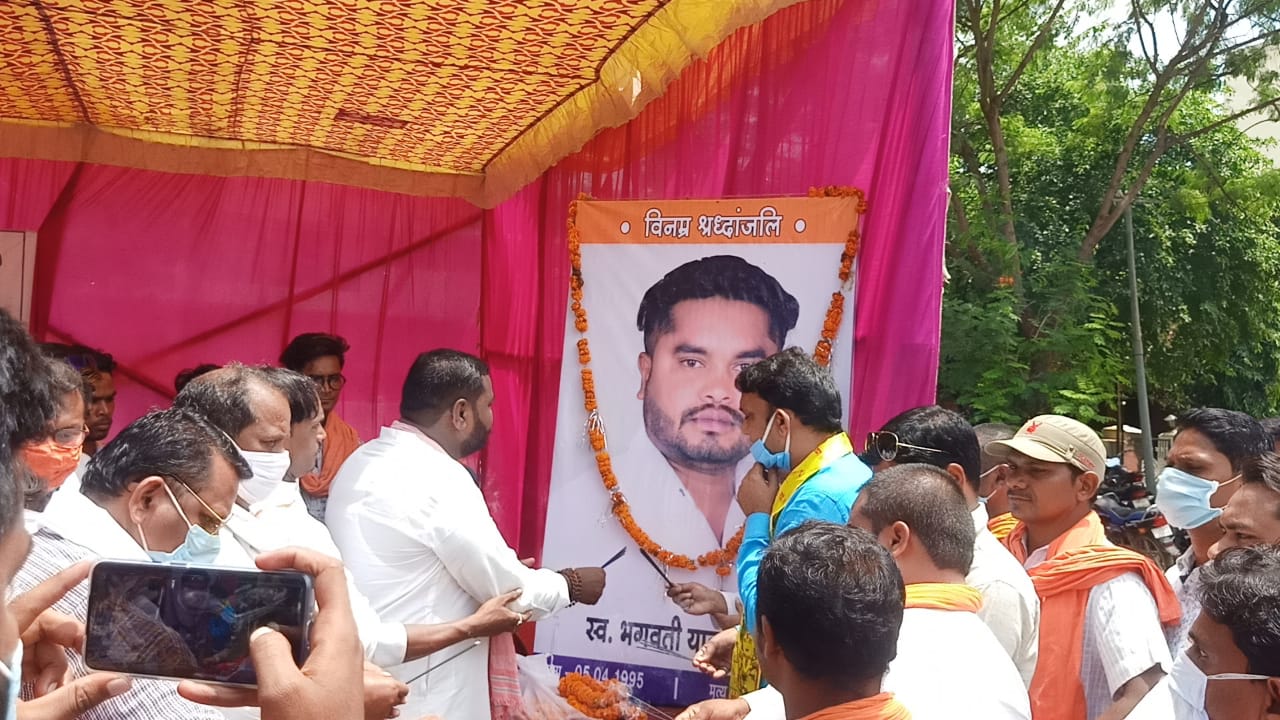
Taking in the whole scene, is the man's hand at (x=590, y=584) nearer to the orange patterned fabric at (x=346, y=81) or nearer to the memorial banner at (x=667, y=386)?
the memorial banner at (x=667, y=386)

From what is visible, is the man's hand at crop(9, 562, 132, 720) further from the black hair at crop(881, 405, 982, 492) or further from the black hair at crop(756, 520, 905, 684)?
the black hair at crop(881, 405, 982, 492)

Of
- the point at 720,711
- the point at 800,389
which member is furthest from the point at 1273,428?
the point at 720,711

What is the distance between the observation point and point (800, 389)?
330 centimetres

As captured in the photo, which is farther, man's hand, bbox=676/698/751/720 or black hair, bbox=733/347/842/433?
black hair, bbox=733/347/842/433

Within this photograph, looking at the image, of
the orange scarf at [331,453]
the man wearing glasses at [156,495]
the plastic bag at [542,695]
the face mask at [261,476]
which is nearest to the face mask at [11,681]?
the man wearing glasses at [156,495]

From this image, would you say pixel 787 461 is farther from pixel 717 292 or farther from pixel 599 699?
pixel 599 699

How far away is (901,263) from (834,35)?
975 mm

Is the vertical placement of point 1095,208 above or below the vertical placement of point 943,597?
above

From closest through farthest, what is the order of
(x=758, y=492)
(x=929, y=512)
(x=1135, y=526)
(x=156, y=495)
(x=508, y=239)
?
(x=156, y=495) < (x=929, y=512) < (x=758, y=492) < (x=508, y=239) < (x=1135, y=526)

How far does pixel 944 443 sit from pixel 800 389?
1.68ft

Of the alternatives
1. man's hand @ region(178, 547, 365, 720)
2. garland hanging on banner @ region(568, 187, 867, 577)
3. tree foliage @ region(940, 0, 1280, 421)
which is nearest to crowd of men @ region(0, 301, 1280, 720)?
man's hand @ region(178, 547, 365, 720)

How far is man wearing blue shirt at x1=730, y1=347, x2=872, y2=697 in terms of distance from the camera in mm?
3098

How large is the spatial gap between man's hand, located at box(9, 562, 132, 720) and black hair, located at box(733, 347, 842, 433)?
2085 millimetres

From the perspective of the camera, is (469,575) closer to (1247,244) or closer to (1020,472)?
(1020,472)
